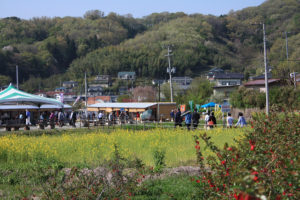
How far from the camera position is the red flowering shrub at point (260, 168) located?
265 centimetres

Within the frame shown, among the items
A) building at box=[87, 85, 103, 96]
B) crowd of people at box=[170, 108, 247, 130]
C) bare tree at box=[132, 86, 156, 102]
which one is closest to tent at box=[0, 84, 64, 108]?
crowd of people at box=[170, 108, 247, 130]

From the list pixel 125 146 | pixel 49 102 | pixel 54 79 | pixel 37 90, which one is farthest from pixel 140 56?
pixel 125 146

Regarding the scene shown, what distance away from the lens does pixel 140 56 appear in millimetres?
121938

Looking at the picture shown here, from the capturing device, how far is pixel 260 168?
3.68 meters

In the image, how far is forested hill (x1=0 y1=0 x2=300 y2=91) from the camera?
10950cm

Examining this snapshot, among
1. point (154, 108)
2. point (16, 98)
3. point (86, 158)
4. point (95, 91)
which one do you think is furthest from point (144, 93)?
point (86, 158)

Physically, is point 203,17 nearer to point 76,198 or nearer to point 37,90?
point 37,90

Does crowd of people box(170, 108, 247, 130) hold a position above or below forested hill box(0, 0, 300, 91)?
below

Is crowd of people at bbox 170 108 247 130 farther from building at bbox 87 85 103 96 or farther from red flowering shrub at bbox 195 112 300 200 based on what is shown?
building at bbox 87 85 103 96

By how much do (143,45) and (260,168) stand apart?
457 ft

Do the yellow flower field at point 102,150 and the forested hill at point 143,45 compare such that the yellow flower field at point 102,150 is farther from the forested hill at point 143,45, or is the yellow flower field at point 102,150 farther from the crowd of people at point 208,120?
the forested hill at point 143,45

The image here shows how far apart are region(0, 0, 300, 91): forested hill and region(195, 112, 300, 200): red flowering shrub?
73066mm

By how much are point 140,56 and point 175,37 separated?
1372 inches

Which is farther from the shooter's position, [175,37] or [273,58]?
[175,37]
